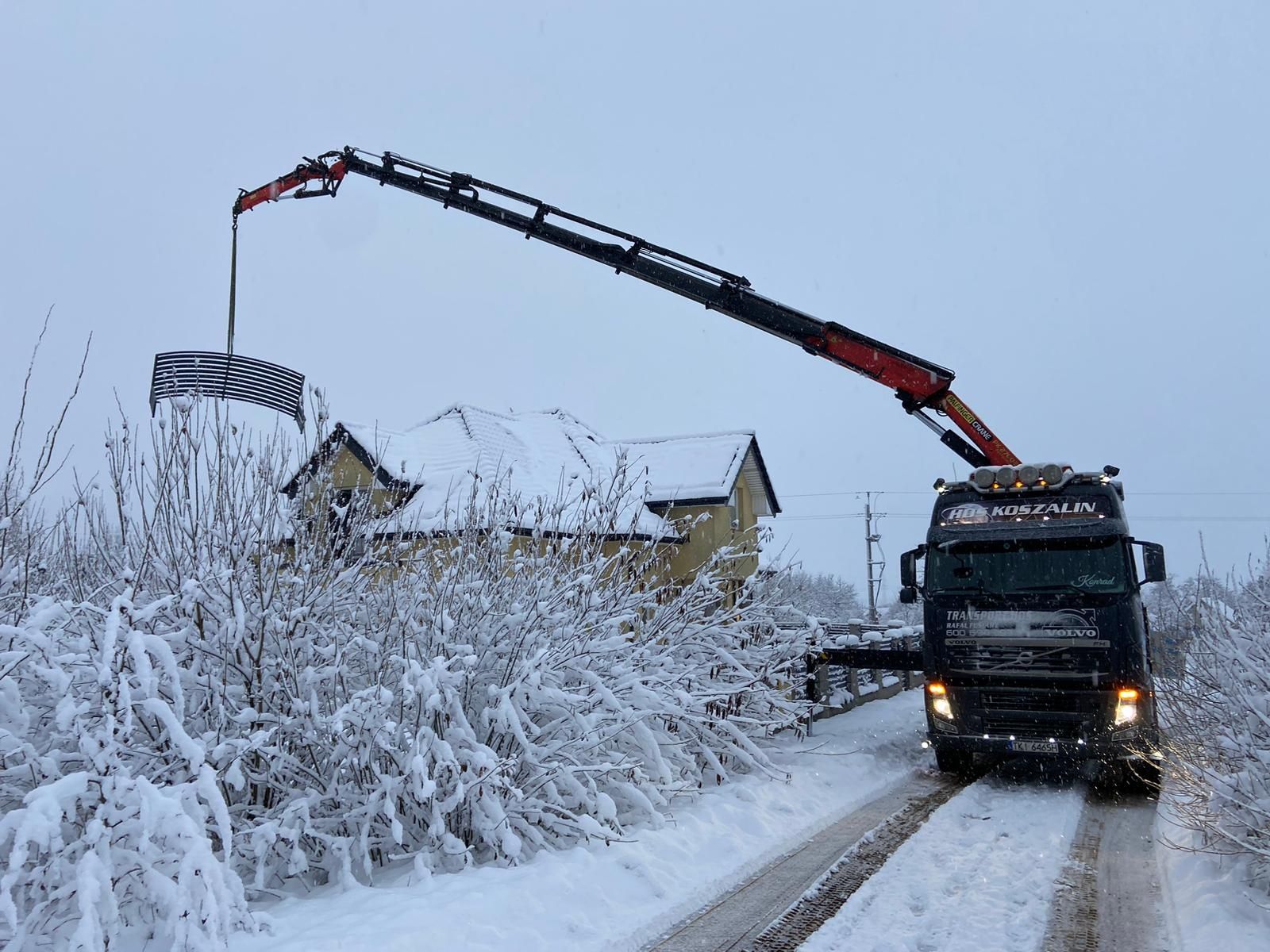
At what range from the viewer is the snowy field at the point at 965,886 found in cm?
474

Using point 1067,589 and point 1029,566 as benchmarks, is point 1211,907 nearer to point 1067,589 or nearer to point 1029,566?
point 1067,589

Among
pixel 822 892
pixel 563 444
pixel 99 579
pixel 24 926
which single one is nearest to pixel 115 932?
pixel 24 926

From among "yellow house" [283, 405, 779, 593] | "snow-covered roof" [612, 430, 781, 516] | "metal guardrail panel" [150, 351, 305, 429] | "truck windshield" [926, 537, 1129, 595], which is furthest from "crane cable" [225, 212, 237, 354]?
"snow-covered roof" [612, 430, 781, 516]

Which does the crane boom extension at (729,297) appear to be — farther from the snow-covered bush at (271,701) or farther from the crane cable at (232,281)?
the snow-covered bush at (271,701)

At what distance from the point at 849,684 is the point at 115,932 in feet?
44.4

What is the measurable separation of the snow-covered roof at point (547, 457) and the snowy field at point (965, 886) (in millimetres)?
8566

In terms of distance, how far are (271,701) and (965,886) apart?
15.6 feet

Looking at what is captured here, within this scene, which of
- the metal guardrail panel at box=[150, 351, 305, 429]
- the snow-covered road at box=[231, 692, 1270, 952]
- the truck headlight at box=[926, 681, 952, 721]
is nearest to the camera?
the snow-covered road at box=[231, 692, 1270, 952]

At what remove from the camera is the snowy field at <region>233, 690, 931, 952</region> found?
4445mm

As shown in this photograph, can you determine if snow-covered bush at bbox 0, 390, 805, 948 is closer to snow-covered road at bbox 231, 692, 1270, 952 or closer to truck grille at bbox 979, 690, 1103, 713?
snow-covered road at bbox 231, 692, 1270, 952

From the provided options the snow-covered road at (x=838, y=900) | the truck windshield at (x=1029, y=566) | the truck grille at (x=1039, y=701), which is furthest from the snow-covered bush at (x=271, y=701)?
the truck windshield at (x=1029, y=566)

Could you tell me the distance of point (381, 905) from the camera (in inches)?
190

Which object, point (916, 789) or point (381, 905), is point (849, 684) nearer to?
point (916, 789)

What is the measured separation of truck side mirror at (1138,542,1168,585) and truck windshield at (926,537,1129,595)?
0.18 m
